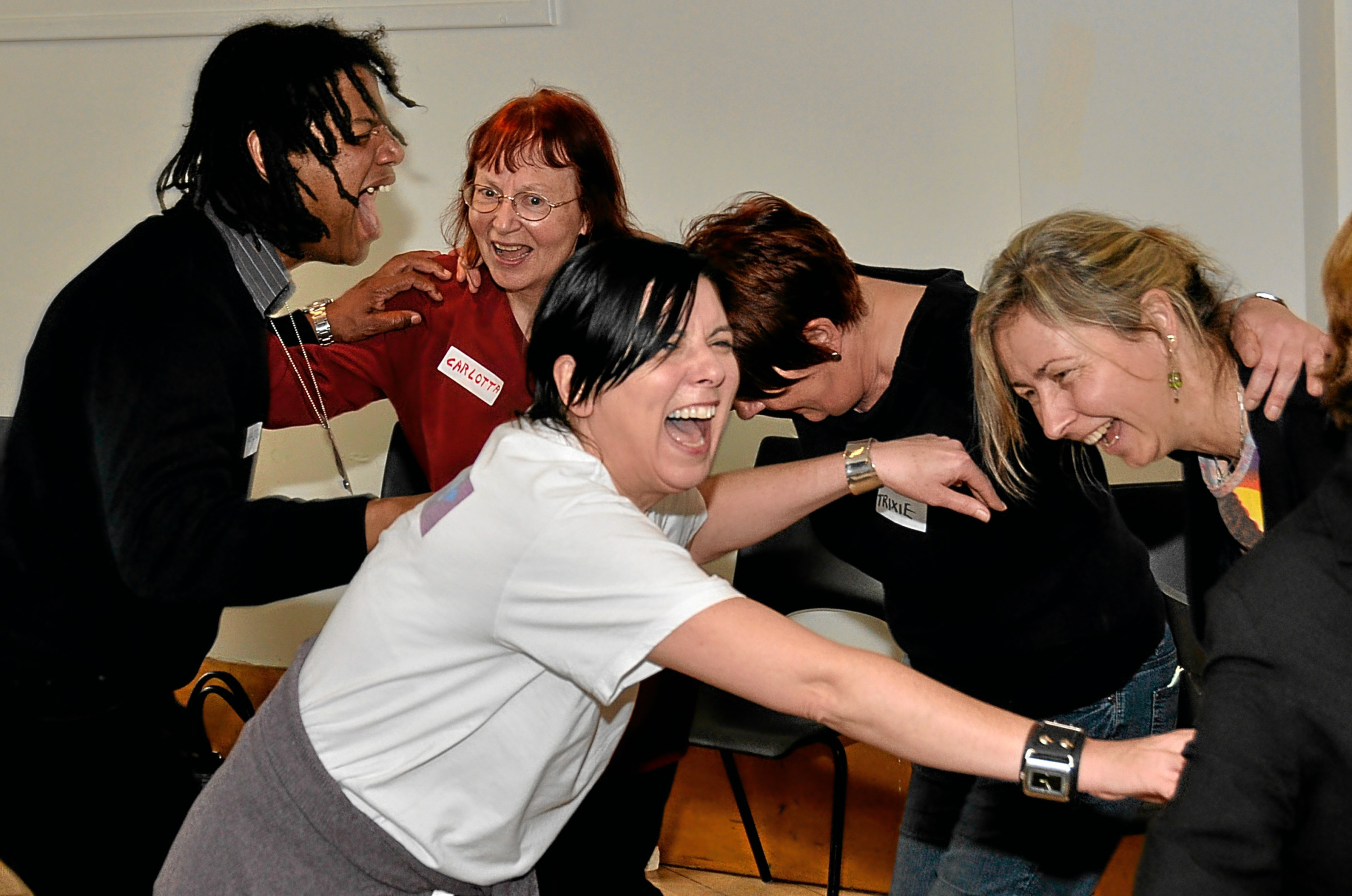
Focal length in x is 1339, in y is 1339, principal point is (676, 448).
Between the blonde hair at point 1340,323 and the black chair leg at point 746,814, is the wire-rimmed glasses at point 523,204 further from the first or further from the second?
the blonde hair at point 1340,323

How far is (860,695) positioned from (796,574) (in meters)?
1.98

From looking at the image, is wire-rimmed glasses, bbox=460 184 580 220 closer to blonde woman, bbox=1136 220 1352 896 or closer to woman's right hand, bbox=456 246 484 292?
woman's right hand, bbox=456 246 484 292

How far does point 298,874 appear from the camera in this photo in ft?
5.01

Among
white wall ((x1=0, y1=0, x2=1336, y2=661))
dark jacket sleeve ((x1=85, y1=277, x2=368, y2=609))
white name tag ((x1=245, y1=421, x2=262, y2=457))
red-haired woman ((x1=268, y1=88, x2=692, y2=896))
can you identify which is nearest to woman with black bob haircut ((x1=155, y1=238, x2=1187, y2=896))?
dark jacket sleeve ((x1=85, y1=277, x2=368, y2=609))

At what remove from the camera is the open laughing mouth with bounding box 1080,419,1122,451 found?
192cm

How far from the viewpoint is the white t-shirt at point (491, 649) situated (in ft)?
4.54

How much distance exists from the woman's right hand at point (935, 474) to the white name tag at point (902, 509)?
120 millimetres

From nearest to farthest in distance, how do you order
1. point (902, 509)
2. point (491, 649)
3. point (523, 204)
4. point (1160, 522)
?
1. point (491, 649)
2. point (902, 509)
3. point (523, 204)
4. point (1160, 522)

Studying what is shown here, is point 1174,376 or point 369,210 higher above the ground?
point 369,210

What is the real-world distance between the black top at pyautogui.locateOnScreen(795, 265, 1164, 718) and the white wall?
126cm

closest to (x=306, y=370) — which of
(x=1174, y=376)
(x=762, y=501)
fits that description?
(x=762, y=501)

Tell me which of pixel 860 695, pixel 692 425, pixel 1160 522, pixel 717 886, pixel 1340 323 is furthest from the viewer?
pixel 717 886

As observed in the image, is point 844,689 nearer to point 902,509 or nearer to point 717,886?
point 902,509

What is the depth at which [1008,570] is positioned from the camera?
208 cm
